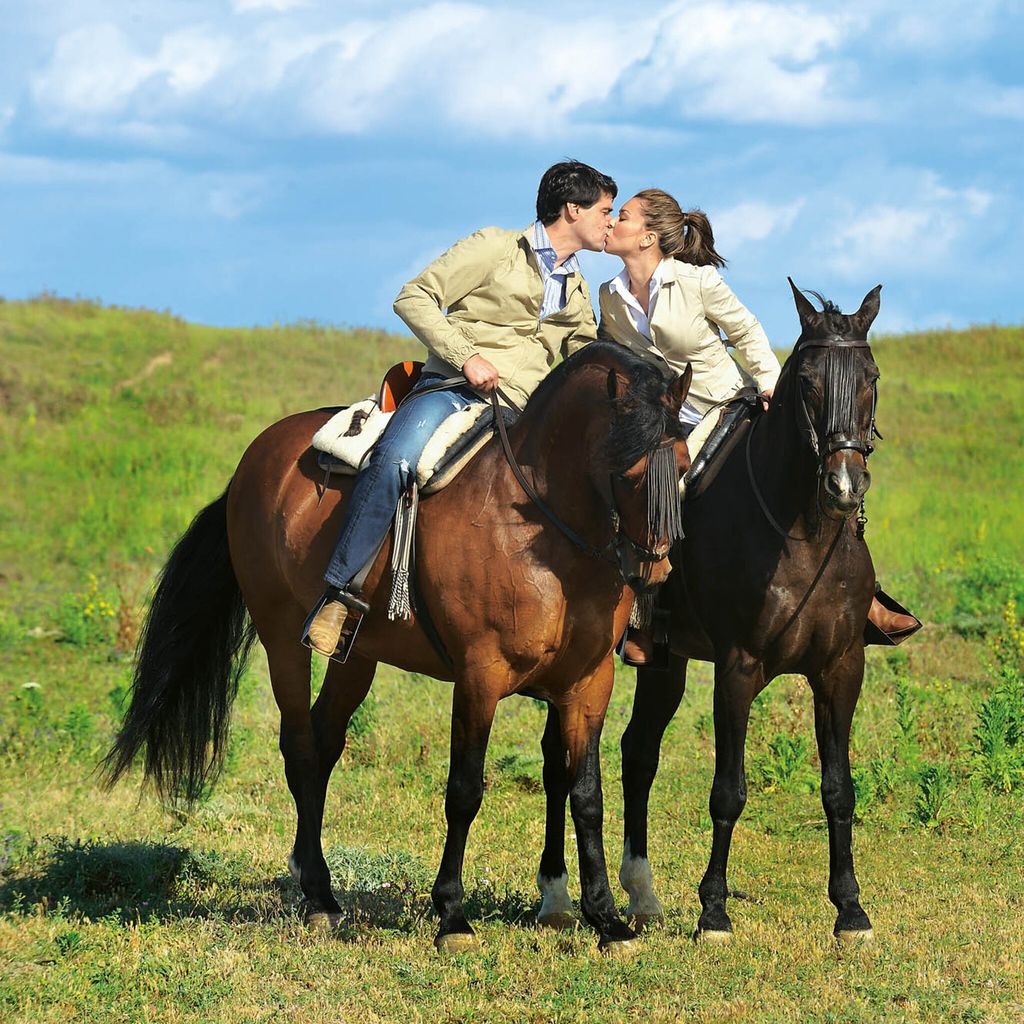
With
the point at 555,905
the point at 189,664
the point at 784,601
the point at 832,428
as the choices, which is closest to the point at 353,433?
the point at 189,664

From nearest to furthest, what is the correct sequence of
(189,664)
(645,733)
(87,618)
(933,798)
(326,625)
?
(326,625), (645,733), (189,664), (933,798), (87,618)

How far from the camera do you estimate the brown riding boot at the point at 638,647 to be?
23.1 feet


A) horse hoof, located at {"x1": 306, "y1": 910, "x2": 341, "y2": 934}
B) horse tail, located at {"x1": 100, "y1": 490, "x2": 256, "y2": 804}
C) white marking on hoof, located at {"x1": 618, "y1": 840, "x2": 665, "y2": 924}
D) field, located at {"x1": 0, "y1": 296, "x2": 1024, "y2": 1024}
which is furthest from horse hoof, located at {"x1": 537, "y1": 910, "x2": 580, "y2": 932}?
horse tail, located at {"x1": 100, "y1": 490, "x2": 256, "y2": 804}

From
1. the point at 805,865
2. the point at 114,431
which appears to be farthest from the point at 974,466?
the point at 805,865

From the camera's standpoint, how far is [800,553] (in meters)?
6.21

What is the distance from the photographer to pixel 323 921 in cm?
667

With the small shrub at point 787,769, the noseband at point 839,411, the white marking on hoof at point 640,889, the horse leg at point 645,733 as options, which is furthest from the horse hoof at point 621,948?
the small shrub at point 787,769

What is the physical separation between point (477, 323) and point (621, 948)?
9.85ft

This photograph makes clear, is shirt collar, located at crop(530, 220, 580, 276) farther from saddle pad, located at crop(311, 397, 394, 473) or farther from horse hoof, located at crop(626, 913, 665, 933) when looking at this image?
horse hoof, located at crop(626, 913, 665, 933)

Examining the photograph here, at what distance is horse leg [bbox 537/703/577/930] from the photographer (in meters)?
6.65

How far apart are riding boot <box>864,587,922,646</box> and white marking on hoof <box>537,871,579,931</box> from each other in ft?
6.61

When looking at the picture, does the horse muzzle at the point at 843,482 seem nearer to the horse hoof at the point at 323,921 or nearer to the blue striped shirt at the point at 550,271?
the blue striped shirt at the point at 550,271

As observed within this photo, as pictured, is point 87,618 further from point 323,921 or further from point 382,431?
point 382,431

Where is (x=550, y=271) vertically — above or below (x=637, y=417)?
above
